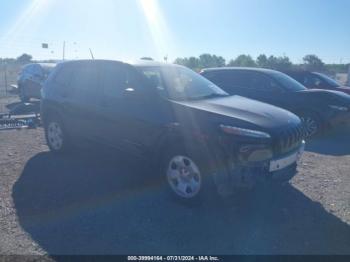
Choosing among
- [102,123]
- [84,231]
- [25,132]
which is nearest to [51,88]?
[102,123]

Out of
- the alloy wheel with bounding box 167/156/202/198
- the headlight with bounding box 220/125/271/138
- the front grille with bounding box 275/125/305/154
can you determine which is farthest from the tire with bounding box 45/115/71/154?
the front grille with bounding box 275/125/305/154

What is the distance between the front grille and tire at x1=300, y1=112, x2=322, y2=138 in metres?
4.14

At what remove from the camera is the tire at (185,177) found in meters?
3.92

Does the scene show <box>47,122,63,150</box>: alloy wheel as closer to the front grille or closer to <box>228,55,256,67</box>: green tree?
the front grille

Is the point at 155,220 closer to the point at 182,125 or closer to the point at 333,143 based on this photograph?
the point at 182,125

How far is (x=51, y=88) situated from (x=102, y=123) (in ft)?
6.18

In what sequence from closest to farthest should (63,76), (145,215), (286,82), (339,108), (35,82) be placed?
(145,215) → (63,76) → (339,108) → (286,82) → (35,82)

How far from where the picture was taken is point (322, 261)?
317 centimetres

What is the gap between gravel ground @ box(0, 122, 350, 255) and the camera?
3.37 m

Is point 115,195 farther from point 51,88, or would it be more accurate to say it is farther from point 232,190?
point 51,88

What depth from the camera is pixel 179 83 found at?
4.93m

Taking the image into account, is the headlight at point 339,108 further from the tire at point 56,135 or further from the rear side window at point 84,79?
the tire at point 56,135

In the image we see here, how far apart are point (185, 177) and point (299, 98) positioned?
17.5 feet

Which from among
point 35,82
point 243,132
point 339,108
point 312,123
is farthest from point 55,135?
point 35,82
